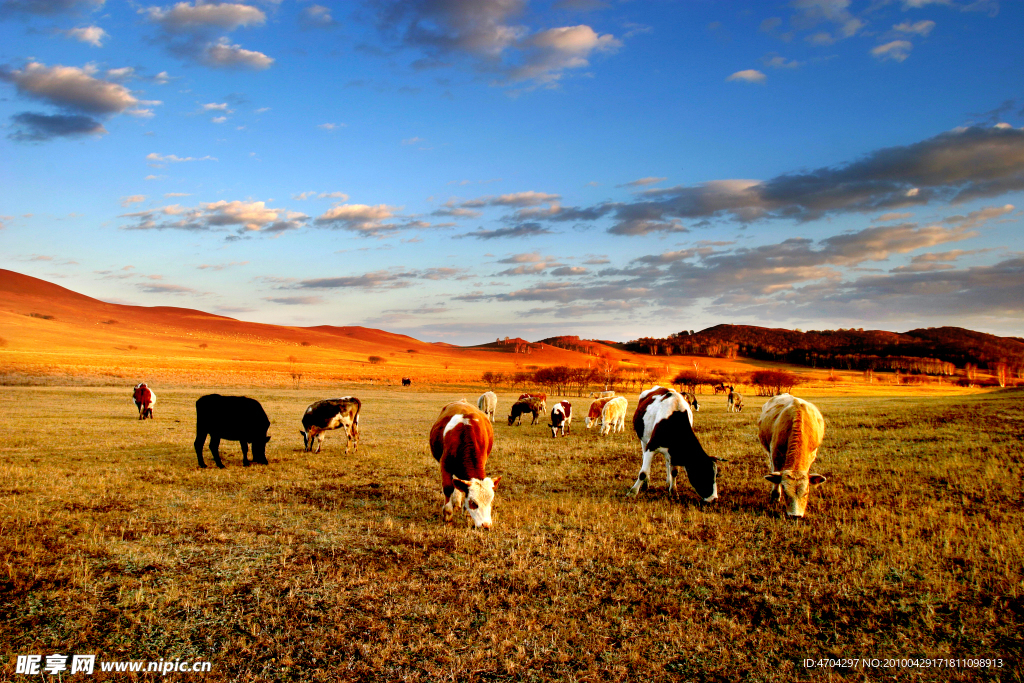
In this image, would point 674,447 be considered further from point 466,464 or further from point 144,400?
point 144,400

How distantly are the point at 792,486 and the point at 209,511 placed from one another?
11.1 metres

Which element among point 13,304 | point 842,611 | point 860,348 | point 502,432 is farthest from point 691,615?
point 860,348

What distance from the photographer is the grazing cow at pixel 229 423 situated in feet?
46.5

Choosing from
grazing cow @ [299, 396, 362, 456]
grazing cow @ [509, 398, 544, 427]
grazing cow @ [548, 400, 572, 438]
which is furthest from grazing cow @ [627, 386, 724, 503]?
grazing cow @ [509, 398, 544, 427]

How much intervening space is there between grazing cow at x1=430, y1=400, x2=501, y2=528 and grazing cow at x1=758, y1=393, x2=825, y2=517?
5.31 meters

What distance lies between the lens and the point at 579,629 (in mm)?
5410

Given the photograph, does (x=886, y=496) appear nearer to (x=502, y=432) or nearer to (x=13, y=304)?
(x=502, y=432)

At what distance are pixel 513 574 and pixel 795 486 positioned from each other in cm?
594

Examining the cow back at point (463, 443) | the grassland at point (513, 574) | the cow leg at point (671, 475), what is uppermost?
the cow back at point (463, 443)

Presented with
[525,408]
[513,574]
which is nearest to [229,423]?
[513,574]

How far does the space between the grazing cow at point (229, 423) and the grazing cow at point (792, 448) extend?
13.0m

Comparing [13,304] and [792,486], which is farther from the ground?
[13,304]

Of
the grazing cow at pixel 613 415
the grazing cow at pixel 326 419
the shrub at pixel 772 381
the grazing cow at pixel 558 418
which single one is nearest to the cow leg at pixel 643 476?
the grazing cow at pixel 326 419

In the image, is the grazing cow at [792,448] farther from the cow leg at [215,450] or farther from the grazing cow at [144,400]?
the grazing cow at [144,400]
